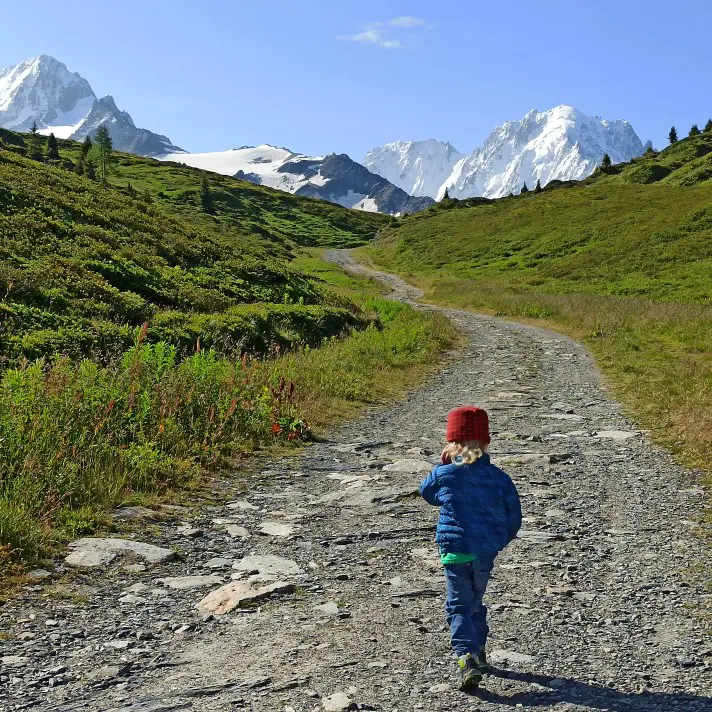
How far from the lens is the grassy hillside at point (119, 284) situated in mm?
13930

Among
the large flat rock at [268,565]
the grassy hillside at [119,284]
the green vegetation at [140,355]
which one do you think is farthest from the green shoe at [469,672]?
the grassy hillside at [119,284]

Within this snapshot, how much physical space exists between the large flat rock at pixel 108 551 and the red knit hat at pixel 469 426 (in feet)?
10.1

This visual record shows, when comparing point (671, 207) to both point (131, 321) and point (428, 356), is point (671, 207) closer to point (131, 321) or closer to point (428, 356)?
point (428, 356)

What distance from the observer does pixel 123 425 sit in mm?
9016

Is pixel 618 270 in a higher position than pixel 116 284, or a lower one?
higher

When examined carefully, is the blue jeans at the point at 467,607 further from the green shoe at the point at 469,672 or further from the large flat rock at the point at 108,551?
the large flat rock at the point at 108,551

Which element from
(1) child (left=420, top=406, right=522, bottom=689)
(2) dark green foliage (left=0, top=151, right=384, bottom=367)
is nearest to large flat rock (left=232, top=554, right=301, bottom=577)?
(1) child (left=420, top=406, right=522, bottom=689)

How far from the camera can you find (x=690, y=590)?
5.23m

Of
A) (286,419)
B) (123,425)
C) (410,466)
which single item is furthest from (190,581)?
(286,419)

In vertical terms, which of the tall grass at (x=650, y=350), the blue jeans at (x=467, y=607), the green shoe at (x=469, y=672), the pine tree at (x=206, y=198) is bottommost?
the green shoe at (x=469, y=672)

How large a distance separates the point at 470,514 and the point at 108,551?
11.3 feet

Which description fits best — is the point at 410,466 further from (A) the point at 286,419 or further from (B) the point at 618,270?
(B) the point at 618,270

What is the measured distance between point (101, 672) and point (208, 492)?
4.07 m

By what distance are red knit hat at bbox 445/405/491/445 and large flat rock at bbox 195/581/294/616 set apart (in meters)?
1.99
